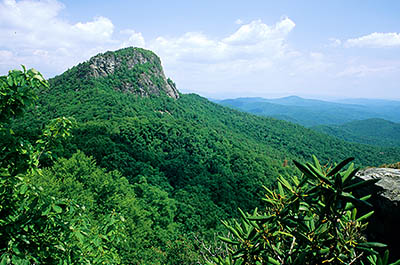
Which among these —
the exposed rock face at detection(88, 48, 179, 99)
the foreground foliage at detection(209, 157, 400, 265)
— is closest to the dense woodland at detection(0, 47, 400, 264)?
the foreground foliage at detection(209, 157, 400, 265)

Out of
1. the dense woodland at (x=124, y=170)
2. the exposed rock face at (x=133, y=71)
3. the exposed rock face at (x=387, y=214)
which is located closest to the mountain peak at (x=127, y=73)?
the exposed rock face at (x=133, y=71)

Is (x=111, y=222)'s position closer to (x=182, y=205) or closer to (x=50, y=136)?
(x=50, y=136)

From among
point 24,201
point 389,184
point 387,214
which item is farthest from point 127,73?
point 387,214

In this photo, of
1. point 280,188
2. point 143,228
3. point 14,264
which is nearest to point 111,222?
point 14,264

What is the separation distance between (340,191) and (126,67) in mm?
111710

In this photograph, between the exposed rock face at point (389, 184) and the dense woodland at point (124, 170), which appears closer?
the dense woodland at point (124, 170)

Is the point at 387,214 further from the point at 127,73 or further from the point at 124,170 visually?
the point at 127,73

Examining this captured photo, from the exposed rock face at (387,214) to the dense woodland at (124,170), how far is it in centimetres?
240

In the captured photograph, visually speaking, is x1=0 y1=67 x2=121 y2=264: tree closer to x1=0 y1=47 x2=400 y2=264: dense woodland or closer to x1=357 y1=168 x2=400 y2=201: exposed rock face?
x1=0 y1=47 x2=400 y2=264: dense woodland

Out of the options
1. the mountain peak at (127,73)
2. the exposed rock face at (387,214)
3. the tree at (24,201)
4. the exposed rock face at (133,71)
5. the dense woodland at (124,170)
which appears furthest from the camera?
the exposed rock face at (133,71)

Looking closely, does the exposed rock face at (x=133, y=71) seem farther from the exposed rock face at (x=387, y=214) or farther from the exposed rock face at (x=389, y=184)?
the exposed rock face at (x=387, y=214)

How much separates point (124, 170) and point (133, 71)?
237 ft

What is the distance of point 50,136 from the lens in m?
4.29

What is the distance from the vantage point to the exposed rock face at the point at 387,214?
13.9 ft
